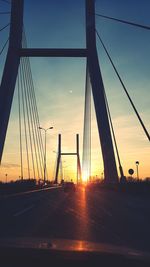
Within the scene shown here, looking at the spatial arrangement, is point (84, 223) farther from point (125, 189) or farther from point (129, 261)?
A: point (125, 189)

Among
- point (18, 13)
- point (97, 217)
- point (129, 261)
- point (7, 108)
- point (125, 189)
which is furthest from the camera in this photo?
point (125, 189)

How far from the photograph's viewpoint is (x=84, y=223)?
11656 millimetres

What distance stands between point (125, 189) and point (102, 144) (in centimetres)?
521

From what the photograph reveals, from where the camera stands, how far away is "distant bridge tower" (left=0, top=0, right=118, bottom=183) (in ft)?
77.4

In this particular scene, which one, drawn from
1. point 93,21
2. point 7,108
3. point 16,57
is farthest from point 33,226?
point 93,21

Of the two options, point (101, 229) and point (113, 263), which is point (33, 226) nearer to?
point (101, 229)

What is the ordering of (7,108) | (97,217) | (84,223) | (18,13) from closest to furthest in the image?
(84,223) → (97,217) → (7,108) → (18,13)

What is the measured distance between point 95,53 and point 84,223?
610 inches

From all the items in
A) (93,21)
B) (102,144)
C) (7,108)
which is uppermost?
(93,21)

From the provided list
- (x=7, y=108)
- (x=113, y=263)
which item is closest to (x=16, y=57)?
(x=7, y=108)

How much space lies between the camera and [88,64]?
83.7 ft

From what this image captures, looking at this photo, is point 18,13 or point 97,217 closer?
point 97,217

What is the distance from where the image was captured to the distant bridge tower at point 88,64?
23.6m

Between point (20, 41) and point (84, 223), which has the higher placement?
point (20, 41)
